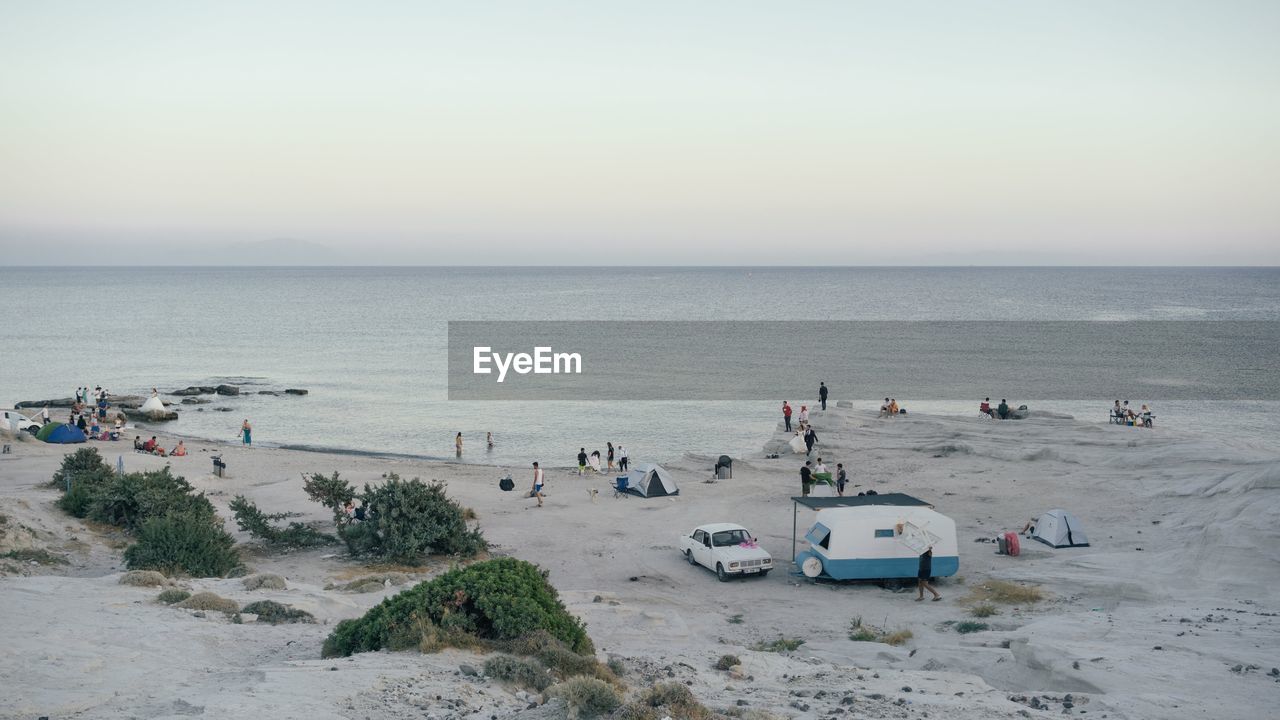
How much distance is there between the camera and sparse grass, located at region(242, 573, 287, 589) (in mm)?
16312

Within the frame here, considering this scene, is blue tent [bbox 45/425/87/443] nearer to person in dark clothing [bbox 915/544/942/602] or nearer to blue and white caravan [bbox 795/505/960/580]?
blue and white caravan [bbox 795/505/960/580]

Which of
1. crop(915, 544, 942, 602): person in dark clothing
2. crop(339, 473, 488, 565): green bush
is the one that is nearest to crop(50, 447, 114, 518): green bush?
crop(339, 473, 488, 565): green bush

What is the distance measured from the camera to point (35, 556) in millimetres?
18156

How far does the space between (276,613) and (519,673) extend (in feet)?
18.4

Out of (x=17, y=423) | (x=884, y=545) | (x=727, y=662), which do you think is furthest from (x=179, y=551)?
(x=17, y=423)

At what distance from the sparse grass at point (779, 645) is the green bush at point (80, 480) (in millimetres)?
17527

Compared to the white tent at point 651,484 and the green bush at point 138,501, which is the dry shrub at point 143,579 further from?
the white tent at point 651,484

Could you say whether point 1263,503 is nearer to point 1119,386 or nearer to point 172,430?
point 1119,386

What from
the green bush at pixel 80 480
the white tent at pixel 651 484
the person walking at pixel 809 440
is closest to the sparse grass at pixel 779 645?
the white tent at pixel 651 484

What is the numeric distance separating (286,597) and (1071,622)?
1375 centimetres

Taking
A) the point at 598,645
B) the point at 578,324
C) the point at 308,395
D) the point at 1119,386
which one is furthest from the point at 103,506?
the point at 578,324

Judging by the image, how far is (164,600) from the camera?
14.2 metres

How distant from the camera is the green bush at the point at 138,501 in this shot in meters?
21.8

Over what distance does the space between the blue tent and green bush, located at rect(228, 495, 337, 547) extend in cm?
2028
